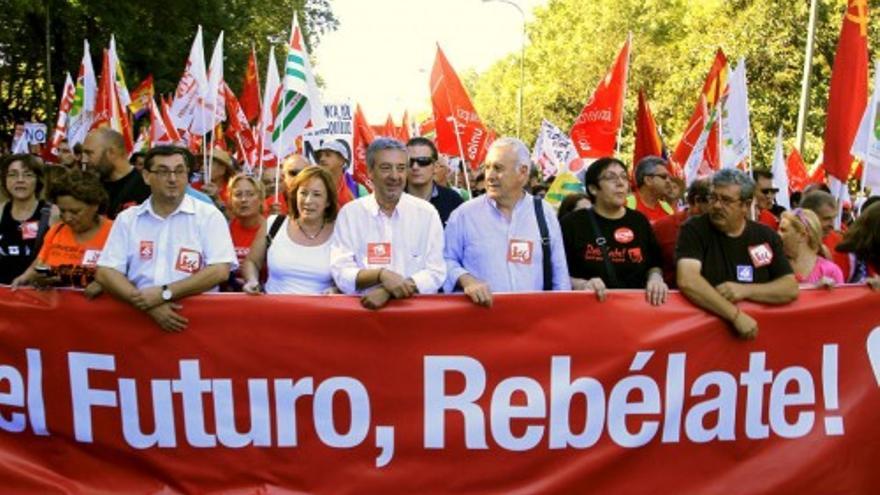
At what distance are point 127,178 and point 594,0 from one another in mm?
52779

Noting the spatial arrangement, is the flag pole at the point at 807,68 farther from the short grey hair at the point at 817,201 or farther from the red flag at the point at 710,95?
the short grey hair at the point at 817,201

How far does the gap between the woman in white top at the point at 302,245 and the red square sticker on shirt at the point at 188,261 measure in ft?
0.88

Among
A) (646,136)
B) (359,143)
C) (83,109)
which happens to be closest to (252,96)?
(83,109)

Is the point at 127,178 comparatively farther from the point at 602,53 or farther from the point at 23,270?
the point at 602,53

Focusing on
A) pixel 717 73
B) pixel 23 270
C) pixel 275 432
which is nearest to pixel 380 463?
pixel 275 432

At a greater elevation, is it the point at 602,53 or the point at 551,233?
the point at 602,53

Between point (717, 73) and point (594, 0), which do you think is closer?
point (717, 73)

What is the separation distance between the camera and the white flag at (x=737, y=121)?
34.8 feet

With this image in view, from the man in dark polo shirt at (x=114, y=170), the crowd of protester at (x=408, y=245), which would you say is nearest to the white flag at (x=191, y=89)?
the man in dark polo shirt at (x=114, y=170)

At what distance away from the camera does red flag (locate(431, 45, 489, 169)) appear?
12133 millimetres

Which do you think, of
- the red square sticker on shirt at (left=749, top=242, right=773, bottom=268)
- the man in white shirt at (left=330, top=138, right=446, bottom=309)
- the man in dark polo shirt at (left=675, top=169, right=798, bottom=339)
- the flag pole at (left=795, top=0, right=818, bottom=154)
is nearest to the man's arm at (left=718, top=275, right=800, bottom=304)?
the man in dark polo shirt at (left=675, top=169, right=798, bottom=339)

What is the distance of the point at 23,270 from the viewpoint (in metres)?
7.02

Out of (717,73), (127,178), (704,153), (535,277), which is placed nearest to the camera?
(535,277)

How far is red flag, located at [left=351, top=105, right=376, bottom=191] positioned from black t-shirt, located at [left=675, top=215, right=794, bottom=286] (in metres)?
8.01
